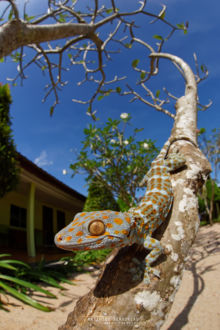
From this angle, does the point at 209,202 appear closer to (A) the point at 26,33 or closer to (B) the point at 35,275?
(B) the point at 35,275

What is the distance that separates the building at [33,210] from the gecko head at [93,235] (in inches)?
249

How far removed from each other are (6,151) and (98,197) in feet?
16.0

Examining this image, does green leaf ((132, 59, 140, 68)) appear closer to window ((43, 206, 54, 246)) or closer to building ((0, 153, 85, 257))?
building ((0, 153, 85, 257))

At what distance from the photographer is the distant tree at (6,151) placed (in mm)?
5953

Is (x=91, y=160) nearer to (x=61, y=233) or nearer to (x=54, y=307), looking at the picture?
(x=54, y=307)

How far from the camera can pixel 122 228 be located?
154 cm

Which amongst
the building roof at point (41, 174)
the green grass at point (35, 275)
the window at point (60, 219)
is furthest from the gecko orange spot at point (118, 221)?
the window at point (60, 219)

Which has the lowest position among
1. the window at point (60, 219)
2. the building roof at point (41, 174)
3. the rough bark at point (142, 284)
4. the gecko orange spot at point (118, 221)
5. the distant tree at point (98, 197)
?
the window at point (60, 219)

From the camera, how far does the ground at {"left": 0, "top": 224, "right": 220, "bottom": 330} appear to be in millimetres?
3294

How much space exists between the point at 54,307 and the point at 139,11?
21.7 feet

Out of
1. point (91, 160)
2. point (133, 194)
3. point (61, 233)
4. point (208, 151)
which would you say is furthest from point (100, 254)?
point (208, 151)

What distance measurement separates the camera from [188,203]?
158 centimetres

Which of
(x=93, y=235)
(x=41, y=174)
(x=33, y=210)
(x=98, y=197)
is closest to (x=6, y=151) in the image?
(x=41, y=174)

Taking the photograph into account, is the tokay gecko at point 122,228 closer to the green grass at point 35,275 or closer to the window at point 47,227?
the green grass at point 35,275
